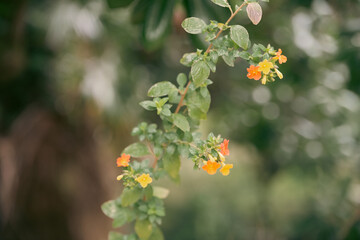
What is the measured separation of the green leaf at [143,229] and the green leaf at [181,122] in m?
0.19

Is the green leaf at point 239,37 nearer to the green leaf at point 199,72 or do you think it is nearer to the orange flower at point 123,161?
the green leaf at point 199,72

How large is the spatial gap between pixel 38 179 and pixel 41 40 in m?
0.74

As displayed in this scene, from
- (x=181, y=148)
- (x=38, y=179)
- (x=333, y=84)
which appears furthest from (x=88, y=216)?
(x=181, y=148)

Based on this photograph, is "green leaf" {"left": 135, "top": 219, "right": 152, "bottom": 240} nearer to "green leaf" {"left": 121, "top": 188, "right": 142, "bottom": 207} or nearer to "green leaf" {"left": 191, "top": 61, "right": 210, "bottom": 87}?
"green leaf" {"left": 121, "top": 188, "right": 142, "bottom": 207}

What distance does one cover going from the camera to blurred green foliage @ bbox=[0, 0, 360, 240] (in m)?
1.54

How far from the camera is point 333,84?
5.60 feet

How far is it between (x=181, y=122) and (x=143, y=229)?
206 millimetres

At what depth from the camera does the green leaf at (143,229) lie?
→ 67cm

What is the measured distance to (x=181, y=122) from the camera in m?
0.60

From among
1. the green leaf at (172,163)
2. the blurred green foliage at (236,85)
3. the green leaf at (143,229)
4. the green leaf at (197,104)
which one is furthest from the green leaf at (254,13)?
the blurred green foliage at (236,85)

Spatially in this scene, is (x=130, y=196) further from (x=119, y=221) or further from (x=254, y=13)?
(x=254, y=13)

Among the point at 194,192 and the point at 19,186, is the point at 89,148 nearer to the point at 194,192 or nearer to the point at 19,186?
the point at 19,186

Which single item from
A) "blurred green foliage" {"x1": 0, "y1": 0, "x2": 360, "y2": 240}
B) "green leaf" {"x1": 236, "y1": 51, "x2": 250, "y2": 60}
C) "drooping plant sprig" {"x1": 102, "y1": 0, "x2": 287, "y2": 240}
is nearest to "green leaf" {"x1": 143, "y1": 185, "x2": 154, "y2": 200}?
"drooping plant sprig" {"x1": 102, "y1": 0, "x2": 287, "y2": 240}

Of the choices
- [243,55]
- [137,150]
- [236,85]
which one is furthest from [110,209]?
[236,85]
